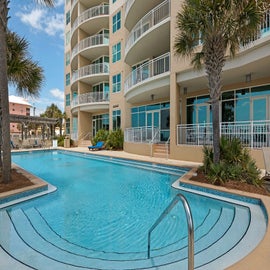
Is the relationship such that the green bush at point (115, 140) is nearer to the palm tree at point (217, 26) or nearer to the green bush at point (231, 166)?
the green bush at point (231, 166)

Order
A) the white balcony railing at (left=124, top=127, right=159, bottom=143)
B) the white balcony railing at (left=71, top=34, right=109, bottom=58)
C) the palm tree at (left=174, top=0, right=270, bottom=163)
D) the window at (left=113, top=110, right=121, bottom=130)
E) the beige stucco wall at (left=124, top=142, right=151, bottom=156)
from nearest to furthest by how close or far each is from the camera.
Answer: the palm tree at (left=174, top=0, right=270, bottom=163)
the beige stucco wall at (left=124, top=142, right=151, bottom=156)
the white balcony railing at (left=124, top=127, right=159, bottom=143)
the window at (left=113, top=110, right=121, bottom=130)
the white balcony railing at (left=71, top=34, right=109, bottom=58)

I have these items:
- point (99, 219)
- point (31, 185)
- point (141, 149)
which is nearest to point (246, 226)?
point (99, 219)

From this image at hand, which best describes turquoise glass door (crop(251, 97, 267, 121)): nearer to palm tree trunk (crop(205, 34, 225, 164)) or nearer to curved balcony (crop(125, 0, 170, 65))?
palm tree trunk (crop(205, 34, 225, 164))

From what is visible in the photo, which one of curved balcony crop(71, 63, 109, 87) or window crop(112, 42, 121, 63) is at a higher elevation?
window crop(112, 42, 121, 63)

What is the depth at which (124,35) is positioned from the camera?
2091 centimetres

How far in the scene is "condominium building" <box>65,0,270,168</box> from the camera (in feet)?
36.2

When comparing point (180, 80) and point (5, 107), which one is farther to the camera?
point (180, 80)

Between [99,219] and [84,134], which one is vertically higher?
[84,134]

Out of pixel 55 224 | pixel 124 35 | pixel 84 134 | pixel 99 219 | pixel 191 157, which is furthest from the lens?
pixel 84 134

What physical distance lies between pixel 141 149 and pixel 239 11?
36.2ft

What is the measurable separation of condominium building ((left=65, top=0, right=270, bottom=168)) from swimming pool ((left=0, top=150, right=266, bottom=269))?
16.2 ft

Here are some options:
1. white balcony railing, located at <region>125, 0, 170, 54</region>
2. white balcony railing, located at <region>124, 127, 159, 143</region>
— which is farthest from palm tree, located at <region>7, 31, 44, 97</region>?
white balcony railing, located at <region>125, 0, 170, 54</region>

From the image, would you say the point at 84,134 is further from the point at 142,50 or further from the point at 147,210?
the point at 147,210

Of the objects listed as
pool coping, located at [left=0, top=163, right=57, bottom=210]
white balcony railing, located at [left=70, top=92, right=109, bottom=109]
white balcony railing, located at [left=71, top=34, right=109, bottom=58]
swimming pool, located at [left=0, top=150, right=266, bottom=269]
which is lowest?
swimming pool, located at [left=0, top=150, right=266, bottom=269]
